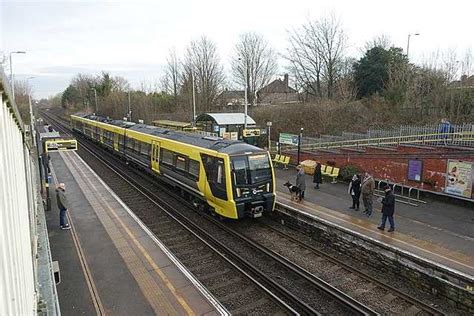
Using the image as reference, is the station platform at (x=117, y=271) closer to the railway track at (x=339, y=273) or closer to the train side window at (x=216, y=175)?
the train side window at (x=216, y=175)

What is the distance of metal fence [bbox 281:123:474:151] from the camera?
15273 millimetres

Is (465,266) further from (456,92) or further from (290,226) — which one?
(456,92)

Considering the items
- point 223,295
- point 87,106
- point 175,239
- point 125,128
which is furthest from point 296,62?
→ point 87,106

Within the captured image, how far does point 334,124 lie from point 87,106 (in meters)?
65.8

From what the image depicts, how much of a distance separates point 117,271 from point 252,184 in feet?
16.9

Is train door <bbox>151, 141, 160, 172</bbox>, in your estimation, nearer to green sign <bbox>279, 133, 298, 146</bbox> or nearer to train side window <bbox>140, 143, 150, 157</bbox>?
train side window <bbox>140, 143, 150, 157</bbox>

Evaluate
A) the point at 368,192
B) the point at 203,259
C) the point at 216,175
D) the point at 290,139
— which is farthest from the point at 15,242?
the point at 290,139

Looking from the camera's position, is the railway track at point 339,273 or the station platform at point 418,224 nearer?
the railway track at point 339,273

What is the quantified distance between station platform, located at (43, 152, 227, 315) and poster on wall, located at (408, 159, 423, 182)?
10653 mm

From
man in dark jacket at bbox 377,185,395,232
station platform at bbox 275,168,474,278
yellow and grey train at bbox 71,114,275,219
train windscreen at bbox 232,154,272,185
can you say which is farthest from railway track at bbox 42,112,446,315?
man in dark jacket at bbox 377,185,395,232

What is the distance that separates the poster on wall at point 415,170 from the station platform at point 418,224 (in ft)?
4.00

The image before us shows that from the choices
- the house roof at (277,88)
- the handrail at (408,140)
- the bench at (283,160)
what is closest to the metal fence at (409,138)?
the handrail at (408,140)

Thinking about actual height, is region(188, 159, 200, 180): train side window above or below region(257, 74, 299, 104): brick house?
below

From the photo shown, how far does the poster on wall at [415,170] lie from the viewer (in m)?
14.5
